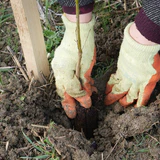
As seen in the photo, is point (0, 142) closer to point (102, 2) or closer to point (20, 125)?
point (20, 125)

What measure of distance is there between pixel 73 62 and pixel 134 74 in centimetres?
40

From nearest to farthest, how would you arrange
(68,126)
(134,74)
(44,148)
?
(44,148), (134,74), (68,126)

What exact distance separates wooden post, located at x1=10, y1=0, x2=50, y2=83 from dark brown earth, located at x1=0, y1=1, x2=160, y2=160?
4.5 inches

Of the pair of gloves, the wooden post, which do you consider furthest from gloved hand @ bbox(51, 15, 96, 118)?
the wooden post

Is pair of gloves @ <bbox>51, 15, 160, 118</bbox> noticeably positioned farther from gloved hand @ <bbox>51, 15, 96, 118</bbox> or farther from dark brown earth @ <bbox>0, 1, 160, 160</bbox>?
dark brown earth @ <bbox>0, 1, 160, 160</bbox>

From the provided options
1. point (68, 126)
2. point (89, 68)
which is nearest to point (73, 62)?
point (89, 68)

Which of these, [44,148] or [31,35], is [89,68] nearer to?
[31,35]

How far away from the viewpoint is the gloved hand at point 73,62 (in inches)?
66.0

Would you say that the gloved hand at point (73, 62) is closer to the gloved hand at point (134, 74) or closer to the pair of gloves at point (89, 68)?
the pair of gloves at point (89, 68)

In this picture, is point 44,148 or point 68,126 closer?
point 44,148

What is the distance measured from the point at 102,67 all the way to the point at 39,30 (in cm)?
72

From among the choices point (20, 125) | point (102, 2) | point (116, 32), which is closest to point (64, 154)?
point (20, 125)

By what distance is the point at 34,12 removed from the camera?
156cm

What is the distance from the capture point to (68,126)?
6.20ft
